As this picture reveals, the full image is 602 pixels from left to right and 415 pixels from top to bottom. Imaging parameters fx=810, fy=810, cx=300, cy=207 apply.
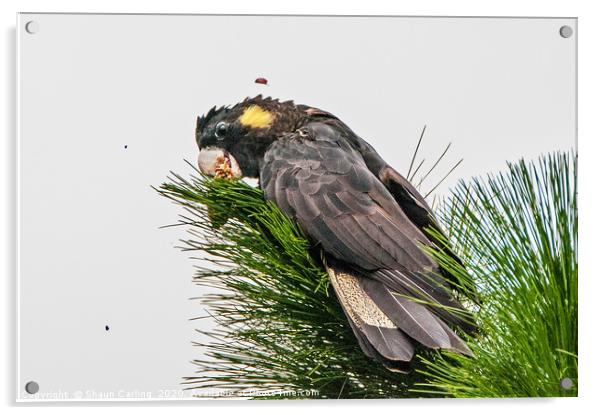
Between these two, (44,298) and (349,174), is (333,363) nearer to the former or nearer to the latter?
(349,174)

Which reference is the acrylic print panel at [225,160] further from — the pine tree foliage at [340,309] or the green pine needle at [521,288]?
the green pine needle at [521,288]

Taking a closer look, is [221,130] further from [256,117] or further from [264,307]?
[264,307]

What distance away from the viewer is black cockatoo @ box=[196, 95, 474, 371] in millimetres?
1353

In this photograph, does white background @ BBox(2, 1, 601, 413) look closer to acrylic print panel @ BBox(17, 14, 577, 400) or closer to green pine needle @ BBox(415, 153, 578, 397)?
A: acrylic print panel @ BBox(17, 14, 577, 400)

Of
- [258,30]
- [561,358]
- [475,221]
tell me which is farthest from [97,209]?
[561,358]

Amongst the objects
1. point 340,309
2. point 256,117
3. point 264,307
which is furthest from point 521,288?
point 256,117

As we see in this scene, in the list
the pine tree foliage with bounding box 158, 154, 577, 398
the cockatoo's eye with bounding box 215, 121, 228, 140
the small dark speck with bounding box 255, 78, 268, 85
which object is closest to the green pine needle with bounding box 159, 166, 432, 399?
the pine tree foliage with bounding box 158, 154, 577, 398

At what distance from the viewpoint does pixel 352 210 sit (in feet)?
4.80

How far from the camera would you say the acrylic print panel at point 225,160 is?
1495 mm

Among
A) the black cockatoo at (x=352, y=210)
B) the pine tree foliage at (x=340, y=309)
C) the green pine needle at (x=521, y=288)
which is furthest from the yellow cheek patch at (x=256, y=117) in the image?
the green pine needle at (x=521, y=288)

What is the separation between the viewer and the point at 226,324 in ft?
5.11
